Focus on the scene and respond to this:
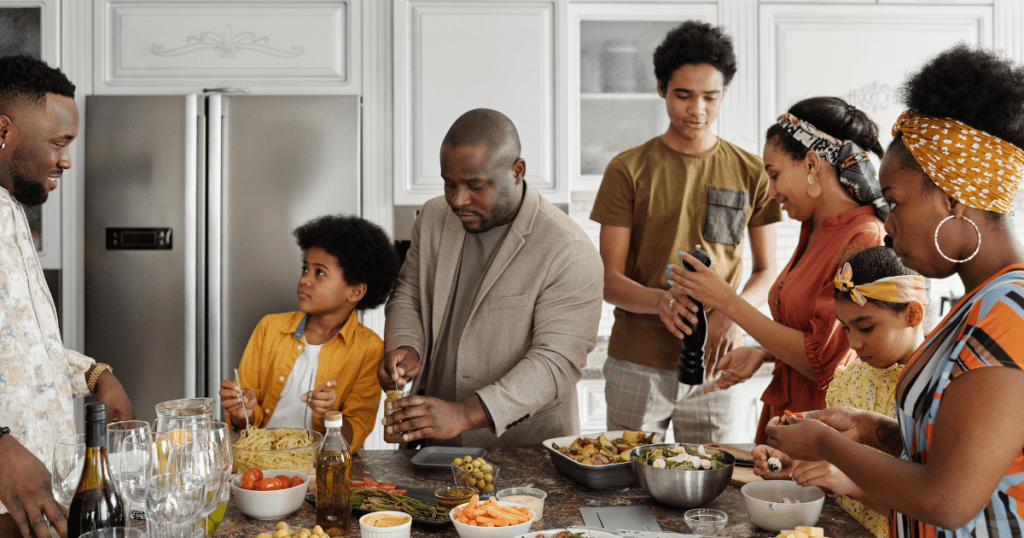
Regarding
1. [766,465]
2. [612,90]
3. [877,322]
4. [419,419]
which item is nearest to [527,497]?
[419,419]

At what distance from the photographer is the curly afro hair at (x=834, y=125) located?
181cm

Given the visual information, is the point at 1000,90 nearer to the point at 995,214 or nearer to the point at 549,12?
the point at 995,214

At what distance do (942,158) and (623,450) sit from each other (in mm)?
879

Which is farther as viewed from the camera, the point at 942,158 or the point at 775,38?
the point at 775,38

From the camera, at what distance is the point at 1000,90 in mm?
1023

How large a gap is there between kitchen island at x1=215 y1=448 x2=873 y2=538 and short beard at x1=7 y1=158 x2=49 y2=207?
800mm

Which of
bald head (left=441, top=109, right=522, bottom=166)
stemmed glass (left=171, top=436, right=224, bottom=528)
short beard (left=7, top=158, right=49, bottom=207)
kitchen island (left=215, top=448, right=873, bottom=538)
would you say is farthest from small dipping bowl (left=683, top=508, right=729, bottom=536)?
short beard (left=7, top=158, right=49, bottom=207)

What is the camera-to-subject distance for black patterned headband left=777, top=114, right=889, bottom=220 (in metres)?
1.79

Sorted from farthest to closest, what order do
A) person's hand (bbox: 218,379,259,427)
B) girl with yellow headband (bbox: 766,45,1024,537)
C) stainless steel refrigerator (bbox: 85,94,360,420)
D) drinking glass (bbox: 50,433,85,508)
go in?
stainless steel refrigerator (bbox: 85,94,360,420) → person's hand (bbox: 218,379,259,427) → drinking glass (bbox: 50,433,85,508) → girl with yellow headband (bbox: 766,45,1024,537)

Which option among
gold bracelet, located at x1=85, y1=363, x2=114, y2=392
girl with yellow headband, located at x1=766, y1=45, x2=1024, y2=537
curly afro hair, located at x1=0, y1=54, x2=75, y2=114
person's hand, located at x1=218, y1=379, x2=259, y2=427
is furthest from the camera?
person's hand, located at x1=218, y1=379, x2=259, y2=427

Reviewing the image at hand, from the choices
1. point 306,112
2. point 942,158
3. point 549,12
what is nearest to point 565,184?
point 549,12

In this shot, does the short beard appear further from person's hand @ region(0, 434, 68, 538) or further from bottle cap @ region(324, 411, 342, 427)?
bottle cap @ region(324, 411, 342, 427)

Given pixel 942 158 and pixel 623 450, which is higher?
pixel 942 158

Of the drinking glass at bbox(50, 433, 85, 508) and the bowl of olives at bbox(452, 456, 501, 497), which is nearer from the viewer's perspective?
the drinking glass at bbox(50, 433, 85, 508)
